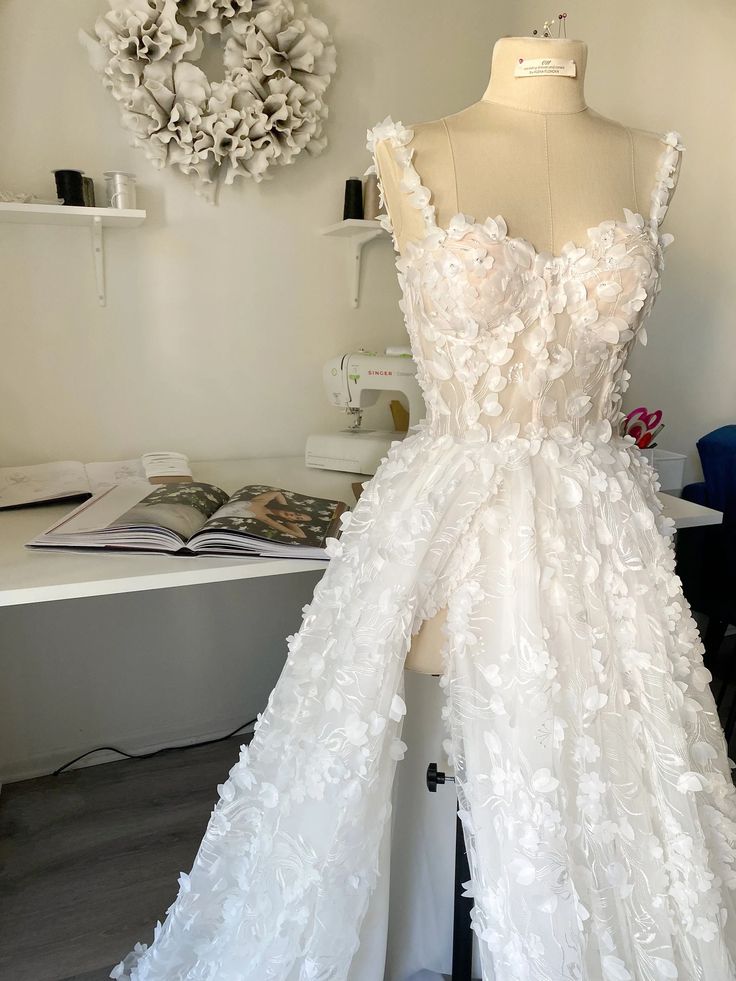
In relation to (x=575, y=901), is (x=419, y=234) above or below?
above

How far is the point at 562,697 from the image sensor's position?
87cm

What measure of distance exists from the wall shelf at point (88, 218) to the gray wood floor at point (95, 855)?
119 centimetres

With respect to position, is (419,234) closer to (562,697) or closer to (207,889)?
(562,697)

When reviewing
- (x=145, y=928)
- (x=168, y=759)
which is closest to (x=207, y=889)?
(x=145, y=928)

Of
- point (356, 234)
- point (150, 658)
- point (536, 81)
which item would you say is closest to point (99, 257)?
point (356, 234)

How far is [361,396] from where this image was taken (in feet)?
5.59

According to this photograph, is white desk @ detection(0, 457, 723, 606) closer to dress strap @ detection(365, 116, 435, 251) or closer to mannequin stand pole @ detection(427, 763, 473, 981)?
mannequin stand pole @ detection(427, 763, 473, 981)

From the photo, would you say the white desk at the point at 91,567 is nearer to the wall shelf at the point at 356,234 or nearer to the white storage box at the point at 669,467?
the white storage box at the point at 669,467

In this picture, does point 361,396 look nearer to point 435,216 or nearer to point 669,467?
point 435,216

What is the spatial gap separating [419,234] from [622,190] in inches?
11.3

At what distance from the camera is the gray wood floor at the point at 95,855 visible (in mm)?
1449

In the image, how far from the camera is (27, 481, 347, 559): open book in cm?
126

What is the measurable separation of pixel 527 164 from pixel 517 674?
67cm

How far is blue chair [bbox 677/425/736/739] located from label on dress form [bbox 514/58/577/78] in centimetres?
133
